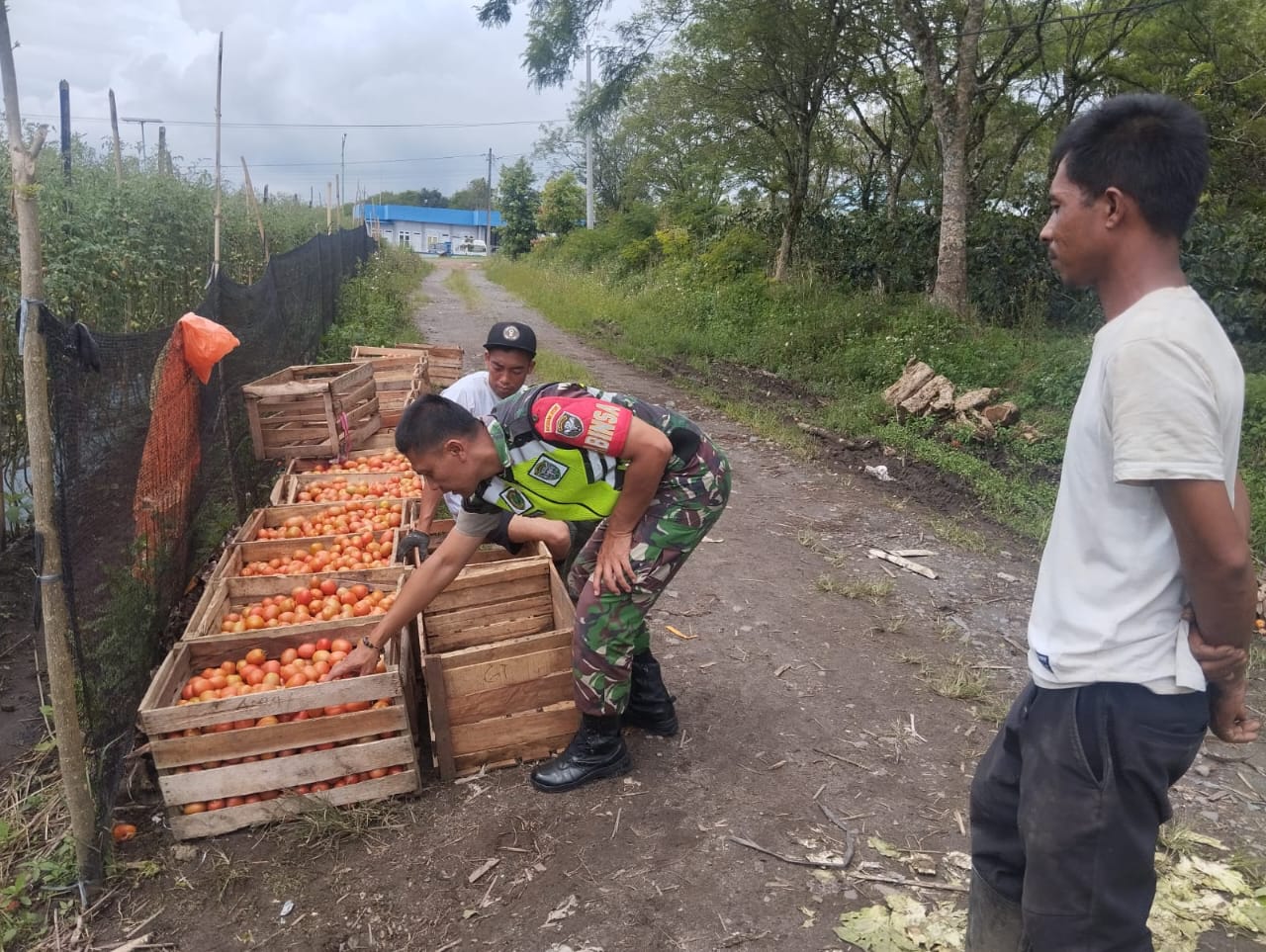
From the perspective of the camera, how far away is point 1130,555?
169 cm

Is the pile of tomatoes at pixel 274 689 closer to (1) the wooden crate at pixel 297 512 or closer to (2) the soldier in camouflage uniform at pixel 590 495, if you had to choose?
(2) the soldier in camouflage uniform at pixel 590 495

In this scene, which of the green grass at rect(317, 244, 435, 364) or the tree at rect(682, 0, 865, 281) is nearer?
the green grass at rect(317, 244, 435, 364)

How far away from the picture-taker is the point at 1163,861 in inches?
125

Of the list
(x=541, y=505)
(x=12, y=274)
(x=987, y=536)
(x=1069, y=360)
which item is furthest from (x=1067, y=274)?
(x=1069, y=360)

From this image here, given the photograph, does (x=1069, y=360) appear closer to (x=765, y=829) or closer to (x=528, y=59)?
(x=765, y=829)

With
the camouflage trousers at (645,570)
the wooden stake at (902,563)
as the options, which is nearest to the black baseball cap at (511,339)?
the camouflage trousers at (645,570)

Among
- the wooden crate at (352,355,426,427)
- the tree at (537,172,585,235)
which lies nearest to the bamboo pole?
the wooden crate at (352,355,426,427)

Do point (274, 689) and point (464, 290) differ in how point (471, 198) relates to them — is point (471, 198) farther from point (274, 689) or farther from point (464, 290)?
point (274, 689)

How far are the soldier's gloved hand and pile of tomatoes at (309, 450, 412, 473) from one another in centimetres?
173

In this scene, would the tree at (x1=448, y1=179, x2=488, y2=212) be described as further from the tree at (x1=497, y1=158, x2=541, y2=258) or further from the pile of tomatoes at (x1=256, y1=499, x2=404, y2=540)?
the pile of tomatoes at (x1=256, y1=499, x2=404, y2=540)

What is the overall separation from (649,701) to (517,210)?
48630mm

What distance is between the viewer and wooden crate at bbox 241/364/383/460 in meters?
6.59

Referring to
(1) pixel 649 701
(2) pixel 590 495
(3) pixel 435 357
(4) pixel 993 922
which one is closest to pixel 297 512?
(1) pixel 649 701

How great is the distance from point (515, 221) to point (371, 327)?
121ft
